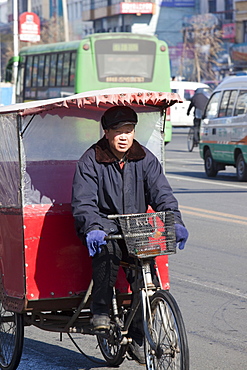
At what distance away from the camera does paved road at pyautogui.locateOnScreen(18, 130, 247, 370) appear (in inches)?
215

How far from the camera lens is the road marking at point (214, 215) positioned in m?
11.8

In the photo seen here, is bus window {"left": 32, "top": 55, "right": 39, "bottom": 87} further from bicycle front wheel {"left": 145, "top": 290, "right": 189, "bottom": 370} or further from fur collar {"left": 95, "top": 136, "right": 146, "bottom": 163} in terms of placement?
bicycle front wheel {"left": 145, "top": 290, "right": 189, "bottom": 370}

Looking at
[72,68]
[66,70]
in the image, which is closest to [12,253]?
[72,68]

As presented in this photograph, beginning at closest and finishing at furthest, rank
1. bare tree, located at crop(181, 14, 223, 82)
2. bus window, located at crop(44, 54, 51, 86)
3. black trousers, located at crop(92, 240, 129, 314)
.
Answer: black trousers, located at crop(92, 240, 129, 314) → bus window, located at crop(44, 54, 51, 86) → bare tree, located at crop(181, 14, 223, 82)

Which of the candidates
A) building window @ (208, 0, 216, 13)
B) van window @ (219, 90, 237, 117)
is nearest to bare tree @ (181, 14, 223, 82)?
building window @ (208, 0, 216, 13)

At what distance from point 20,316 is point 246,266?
390 cm

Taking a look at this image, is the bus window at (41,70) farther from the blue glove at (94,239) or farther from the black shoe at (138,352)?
the blue glove at (94,239)

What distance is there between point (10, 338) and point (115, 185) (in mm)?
1295

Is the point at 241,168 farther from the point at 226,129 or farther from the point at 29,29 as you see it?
the point at 29,29

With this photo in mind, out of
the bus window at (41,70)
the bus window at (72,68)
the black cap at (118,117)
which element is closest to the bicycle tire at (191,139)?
the bus window at (72,68)

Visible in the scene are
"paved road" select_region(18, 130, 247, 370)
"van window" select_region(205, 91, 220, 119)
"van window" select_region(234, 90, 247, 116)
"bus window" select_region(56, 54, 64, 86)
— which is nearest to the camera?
"paved road" select_region(18, 130, 247, 370)

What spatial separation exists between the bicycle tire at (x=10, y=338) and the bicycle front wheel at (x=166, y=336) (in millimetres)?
1048

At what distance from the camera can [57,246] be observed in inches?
196

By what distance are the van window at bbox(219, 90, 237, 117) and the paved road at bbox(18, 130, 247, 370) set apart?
4433 mm
